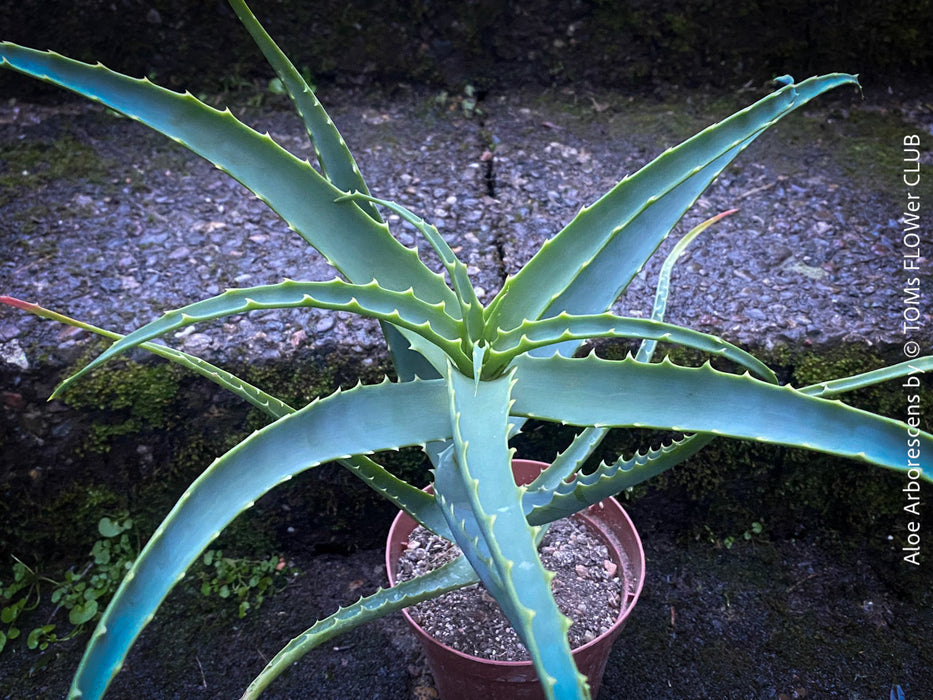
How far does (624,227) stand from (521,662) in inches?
24.5

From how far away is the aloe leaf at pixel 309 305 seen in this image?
673 mm

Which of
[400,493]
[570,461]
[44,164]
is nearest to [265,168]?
[400,493]

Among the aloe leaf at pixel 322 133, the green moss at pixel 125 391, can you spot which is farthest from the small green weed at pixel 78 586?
the aloe leaf at pixel 322 133

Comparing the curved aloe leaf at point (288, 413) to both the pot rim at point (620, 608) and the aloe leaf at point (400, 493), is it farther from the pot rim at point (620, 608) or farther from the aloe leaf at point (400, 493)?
the pot rim at point (620, 608)

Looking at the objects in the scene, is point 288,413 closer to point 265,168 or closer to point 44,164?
point 265,168

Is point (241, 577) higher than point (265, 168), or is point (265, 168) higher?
point (265, 168)

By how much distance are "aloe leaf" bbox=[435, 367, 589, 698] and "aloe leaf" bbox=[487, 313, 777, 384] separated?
5 cm

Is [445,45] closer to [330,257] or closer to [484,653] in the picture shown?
[330,257]

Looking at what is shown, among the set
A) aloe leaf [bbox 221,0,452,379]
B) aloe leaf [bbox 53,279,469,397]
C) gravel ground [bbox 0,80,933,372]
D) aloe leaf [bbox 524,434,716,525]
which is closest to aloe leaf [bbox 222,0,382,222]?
aloe leaf [bbox 221,0,452,379]

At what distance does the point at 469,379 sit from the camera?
819 millimetres

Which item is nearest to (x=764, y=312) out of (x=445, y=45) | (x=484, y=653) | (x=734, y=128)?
(x=734, y=128)

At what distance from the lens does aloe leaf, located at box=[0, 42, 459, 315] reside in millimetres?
755

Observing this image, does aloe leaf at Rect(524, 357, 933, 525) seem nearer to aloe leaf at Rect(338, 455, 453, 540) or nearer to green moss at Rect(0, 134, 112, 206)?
aloe leaf at Rect(338, 455, 453, 540)

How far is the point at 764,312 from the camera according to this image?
145 centimetres
